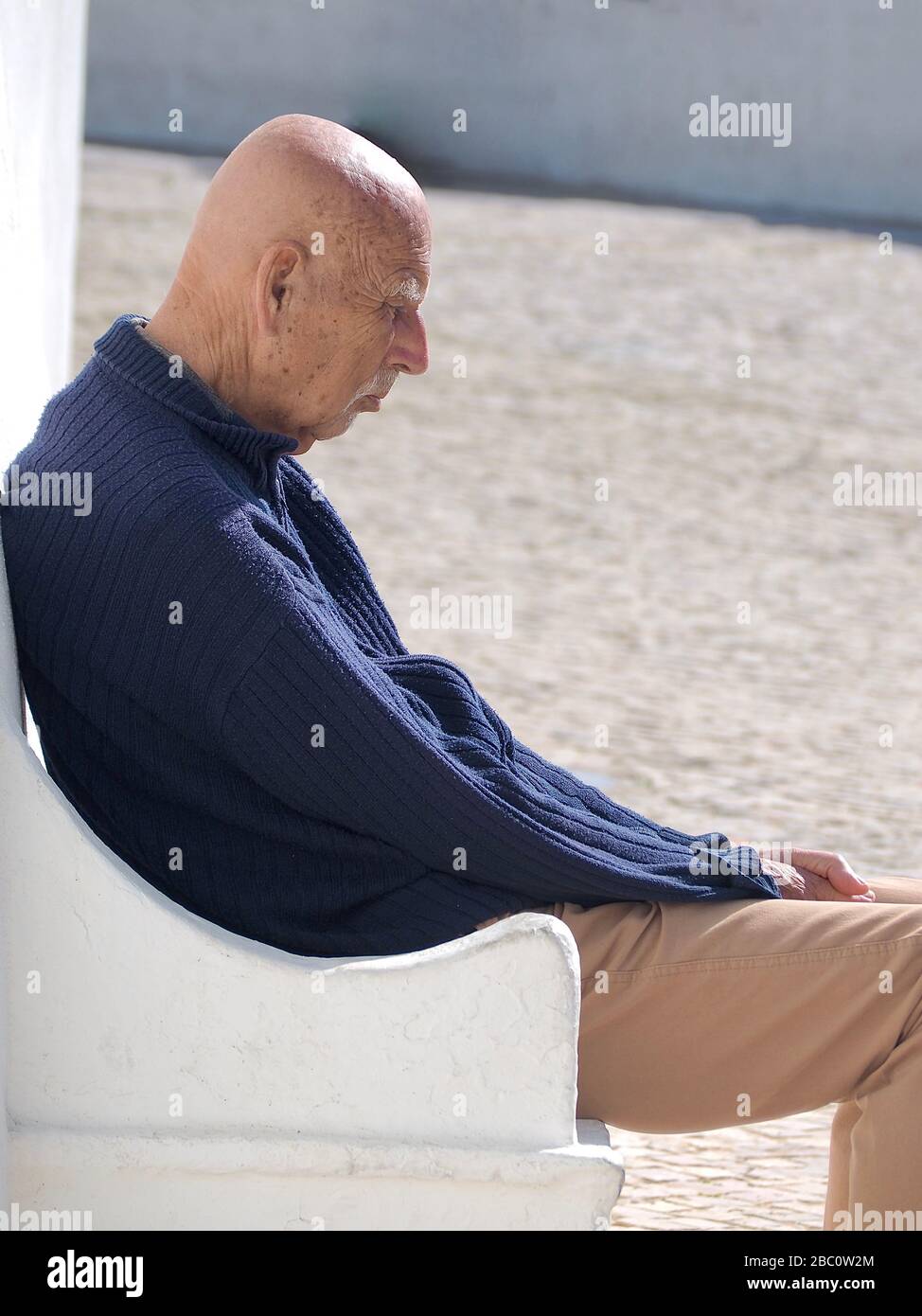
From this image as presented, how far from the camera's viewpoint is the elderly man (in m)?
2.04

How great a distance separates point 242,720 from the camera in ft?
6.64

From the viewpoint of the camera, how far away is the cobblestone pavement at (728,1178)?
3217 mm

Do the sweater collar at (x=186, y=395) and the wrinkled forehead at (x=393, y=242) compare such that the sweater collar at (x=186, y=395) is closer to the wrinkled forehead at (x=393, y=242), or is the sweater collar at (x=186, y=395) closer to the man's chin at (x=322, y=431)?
the man's chin at (x=322, y=431)

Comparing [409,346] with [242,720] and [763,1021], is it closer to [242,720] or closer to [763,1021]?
[242,720]

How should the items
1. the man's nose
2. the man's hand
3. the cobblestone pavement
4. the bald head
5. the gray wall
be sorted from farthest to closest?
1. the gray wall
2. the cobblestone pavement
3. the man's hand
4. the man's nose
5. the bald head

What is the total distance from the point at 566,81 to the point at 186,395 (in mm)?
17983

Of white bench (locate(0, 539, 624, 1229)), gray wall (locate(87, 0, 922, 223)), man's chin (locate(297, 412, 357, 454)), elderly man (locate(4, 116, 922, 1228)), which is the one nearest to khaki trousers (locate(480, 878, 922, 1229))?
elderly man (locate(4, 116, 922, 1228))

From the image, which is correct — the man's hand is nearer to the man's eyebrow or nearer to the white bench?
the white bench

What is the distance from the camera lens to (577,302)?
48.9ft

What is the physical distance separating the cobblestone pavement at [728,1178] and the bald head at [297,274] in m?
1.67

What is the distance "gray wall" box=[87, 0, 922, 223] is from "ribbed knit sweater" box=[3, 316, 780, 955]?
57.5 feet

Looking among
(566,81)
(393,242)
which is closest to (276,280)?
(393,242)

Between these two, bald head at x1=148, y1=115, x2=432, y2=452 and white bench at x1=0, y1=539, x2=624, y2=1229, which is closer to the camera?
white bench at x1=0, y1=539, x2=624, y2=1229
